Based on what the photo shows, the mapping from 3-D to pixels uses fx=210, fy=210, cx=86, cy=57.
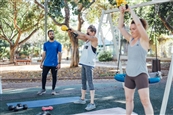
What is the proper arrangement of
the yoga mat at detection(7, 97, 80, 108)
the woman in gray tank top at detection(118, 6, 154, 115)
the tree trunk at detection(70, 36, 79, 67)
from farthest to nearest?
the tree trunk at detection(70, 36, 79, 67)
the yoga mat at detection(7, 97, 80, 108)
the woman in gray tank top at detection(118, 6, 154, 115)

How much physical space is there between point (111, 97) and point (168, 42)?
44.8 ft

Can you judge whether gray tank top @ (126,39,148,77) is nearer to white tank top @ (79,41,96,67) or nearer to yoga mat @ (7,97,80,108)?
white tank top @ (79,41,96,67)

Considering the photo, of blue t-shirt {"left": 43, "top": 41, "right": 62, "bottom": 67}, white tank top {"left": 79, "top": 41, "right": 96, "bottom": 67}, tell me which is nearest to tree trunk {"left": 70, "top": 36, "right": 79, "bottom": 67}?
blue t-shirt {"left": 43, "top": 41, "right": 62, "bottom": 67}

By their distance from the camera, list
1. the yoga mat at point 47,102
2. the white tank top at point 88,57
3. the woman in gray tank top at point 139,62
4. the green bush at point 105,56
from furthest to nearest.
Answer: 1. the green bush at point 105,56
2. the yoga mat at point 47,102
3. the white tank top at point 88,57
4. the woman in gray tank top at point 139,62

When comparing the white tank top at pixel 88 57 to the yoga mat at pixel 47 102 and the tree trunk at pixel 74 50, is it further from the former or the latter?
the tree trunk at pixel 74 50

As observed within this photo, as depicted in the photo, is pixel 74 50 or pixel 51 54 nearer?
pixel 51 54

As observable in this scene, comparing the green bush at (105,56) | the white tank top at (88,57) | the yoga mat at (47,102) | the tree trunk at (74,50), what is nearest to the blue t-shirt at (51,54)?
the yoga mat at (47,102)

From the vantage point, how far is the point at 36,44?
1022 inches

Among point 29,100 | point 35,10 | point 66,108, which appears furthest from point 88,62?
point 35,10

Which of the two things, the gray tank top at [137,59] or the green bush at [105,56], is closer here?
the gray tank top at [137,59]

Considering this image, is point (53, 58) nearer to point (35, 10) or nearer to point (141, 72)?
point (141, 72)

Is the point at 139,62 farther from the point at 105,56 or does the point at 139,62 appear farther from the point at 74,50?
the point at 105,56

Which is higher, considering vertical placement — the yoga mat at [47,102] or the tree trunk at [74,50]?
the tree trunk at [74,50]

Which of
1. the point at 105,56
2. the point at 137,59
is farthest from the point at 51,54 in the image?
the point at 105,56
